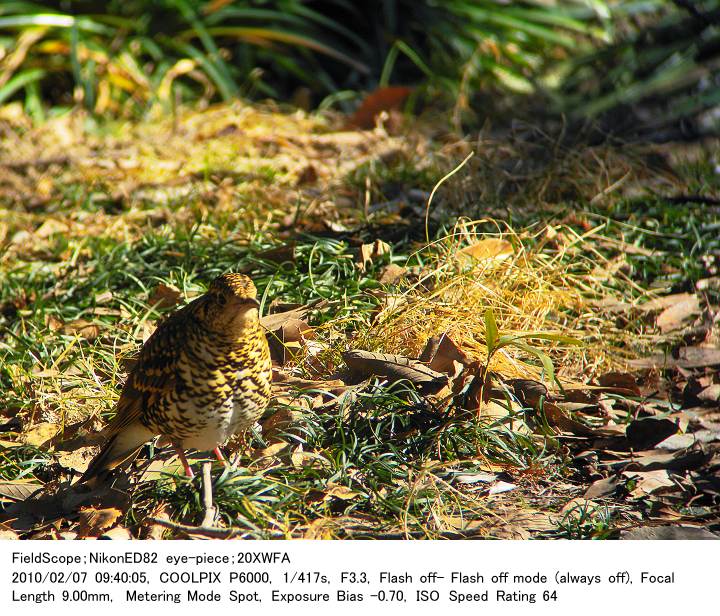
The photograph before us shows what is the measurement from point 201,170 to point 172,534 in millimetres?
3453

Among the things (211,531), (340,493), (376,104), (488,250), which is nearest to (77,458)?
(211,531)

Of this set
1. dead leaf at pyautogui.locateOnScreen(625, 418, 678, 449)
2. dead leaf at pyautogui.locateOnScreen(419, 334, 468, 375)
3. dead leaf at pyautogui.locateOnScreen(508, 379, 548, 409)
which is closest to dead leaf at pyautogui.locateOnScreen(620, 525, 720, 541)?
dead leaf at pyautogui.locateOnScreen(625, 418, 678, 449)

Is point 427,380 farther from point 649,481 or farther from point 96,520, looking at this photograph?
point 96,520

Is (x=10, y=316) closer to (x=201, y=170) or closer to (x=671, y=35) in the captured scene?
(x=201, y=170)

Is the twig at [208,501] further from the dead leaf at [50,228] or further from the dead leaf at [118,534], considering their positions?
the dead leaf at [50,228]

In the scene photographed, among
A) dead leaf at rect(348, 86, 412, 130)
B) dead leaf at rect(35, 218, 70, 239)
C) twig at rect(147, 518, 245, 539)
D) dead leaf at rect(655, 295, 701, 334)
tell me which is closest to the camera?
twig at rect(147, 518, 245, 539)

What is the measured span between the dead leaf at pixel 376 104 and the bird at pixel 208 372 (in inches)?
161

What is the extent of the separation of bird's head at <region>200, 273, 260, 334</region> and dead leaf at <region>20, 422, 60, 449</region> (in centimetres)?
119

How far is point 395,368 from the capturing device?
354cm

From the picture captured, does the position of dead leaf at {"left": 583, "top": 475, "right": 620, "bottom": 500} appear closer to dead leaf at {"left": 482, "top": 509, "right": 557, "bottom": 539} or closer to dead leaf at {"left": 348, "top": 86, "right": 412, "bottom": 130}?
dead leaf at {"left": 482, "top": 509, "right": 557, "bottom": 539}

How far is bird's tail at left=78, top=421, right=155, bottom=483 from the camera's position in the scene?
3.40 metres

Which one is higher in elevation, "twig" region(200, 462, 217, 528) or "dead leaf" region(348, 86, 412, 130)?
"dead leaf" region(348, 86, 412, 130)

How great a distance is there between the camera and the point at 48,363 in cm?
412

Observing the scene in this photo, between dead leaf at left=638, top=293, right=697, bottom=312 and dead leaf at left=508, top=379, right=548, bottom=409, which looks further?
dead leaf at left=638, top=293, right=697, bottom=312
